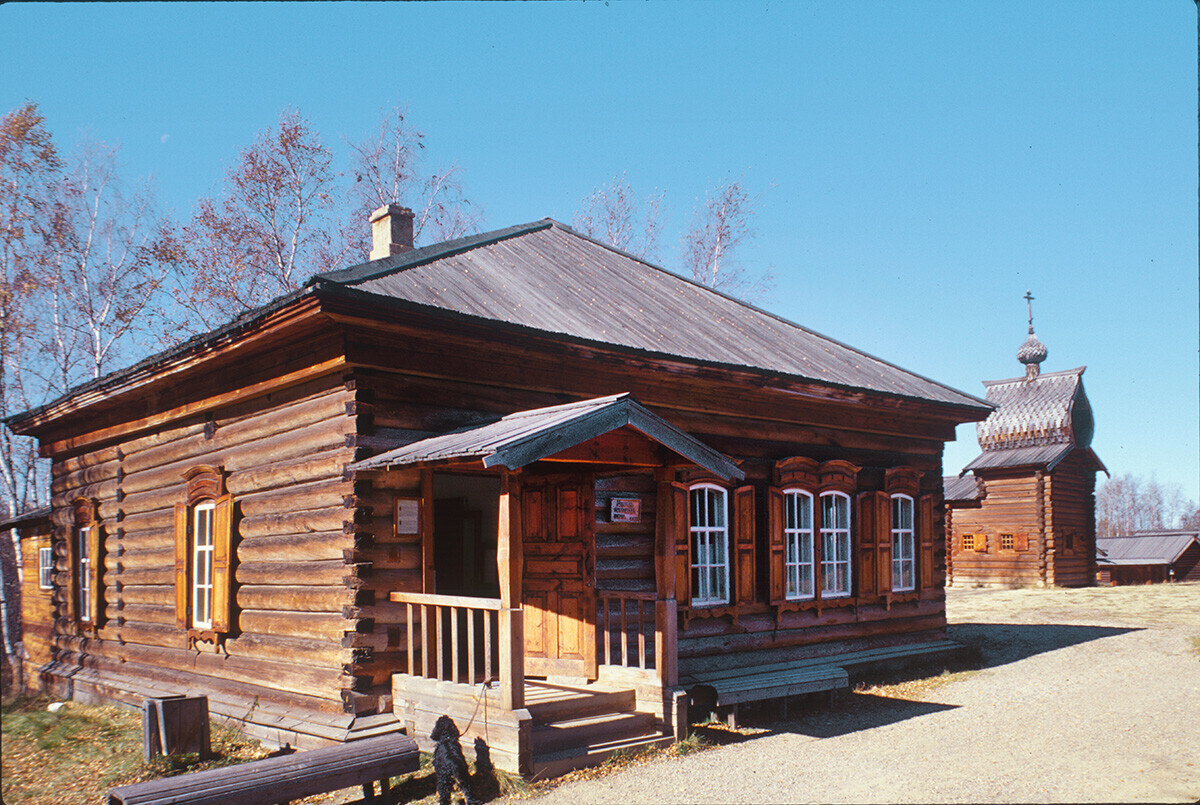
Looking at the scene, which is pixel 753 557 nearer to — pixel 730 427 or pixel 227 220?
pixel 730 427

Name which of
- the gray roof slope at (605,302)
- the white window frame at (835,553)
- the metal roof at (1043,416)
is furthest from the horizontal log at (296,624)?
the metal roof at (1043,416)

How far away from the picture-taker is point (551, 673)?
29.8ft

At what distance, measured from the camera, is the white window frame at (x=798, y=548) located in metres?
12.2

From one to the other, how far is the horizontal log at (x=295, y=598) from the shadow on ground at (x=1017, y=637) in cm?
959

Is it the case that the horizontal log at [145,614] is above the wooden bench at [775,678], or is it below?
above

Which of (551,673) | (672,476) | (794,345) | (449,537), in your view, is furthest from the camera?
(794,345)

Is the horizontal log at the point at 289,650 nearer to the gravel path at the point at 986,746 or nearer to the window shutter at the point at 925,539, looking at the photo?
the gravel path at the point at 986,746

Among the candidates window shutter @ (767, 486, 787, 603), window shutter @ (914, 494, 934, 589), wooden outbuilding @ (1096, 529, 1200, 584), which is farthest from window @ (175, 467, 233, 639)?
wooden outbuilding @ (1096, 529, 1200, 584)

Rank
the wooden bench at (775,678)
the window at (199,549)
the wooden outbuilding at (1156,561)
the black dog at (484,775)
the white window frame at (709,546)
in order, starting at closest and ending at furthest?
the black dog at (484,775)
the wooden bench at (775,678)
the window at (199,549)
the white window frame at (709,546)
the wooden outbuilding at (1156,561)

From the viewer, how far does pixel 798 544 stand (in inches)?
484

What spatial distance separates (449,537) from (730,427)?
436 cm

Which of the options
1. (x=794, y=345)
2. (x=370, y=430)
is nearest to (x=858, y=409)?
(x=794, y=345)

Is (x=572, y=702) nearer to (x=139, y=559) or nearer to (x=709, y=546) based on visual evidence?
(x=709, y=546)

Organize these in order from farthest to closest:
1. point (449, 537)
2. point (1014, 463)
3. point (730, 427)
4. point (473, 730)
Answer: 1. point (1014, 463)
2. point (449, 537)
3. point (730, 427)
4. point (473, 730)
